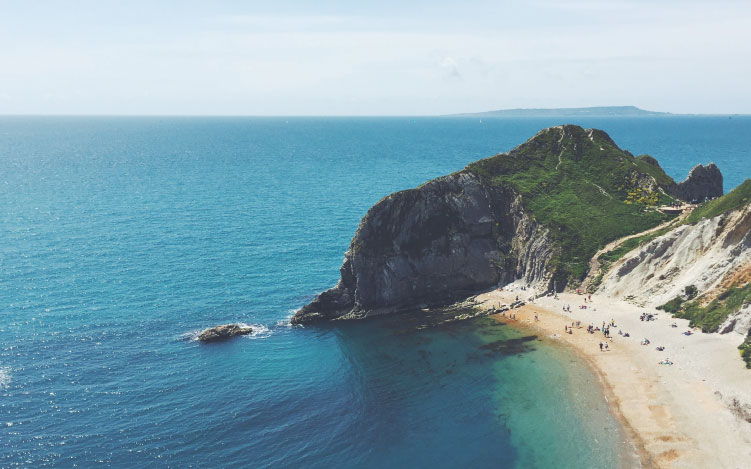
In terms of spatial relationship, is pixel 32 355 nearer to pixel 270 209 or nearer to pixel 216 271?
pixel 216 271

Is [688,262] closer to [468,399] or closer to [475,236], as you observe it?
[475,236]

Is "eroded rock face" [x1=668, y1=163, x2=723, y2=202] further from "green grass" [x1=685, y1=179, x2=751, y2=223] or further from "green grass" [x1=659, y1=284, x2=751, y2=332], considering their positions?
"green grass" [x1=659, y1=284, x2=751, y2=332]

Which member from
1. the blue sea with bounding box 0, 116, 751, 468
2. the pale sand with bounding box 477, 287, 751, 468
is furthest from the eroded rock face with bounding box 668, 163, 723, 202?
the blue sea with bounding box 0, 116, 751, 468

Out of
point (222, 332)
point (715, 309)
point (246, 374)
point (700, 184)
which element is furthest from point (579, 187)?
point (246, 374)

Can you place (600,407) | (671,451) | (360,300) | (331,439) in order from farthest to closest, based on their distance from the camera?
(360,300), (600,407), (331,439), (671,451)

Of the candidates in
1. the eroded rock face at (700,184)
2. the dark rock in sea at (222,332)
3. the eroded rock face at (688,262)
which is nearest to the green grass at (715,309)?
the eroded rock face at (688,262)

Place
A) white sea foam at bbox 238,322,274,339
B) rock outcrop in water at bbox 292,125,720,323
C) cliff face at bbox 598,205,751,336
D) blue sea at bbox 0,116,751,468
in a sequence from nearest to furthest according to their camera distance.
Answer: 1. blue sea at bbox 0,116,751,468
2. cliff face at bbox 598,205,751,336
3. white sea foam at bbox 238,322,274,339
4. rock outcrop in water at bbox 292,125,720,323

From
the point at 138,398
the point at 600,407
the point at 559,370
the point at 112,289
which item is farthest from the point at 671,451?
the point at 112,289
